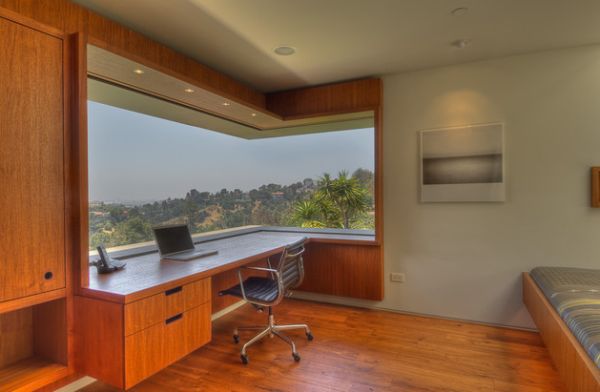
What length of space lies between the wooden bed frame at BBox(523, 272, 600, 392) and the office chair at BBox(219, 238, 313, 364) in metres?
1.66

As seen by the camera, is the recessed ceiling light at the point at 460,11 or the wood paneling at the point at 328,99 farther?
the wood paneling at the point at 328,99

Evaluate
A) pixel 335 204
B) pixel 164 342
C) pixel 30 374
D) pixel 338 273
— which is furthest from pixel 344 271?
pixel 30 374

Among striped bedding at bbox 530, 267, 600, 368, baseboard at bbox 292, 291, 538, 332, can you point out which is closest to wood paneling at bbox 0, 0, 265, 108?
baseboard at bbox 292, 291, 538, 332

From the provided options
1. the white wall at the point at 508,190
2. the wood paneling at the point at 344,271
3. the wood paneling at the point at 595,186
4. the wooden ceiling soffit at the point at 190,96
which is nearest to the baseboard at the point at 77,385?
the wooden ceiling soffit at the point at 190,96

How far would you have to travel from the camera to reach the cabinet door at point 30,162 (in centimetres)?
155

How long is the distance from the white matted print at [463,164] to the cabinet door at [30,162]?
299 cm

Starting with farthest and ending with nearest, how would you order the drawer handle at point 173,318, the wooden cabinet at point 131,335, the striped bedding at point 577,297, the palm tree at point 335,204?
the palm tree at point 335,204 → the drawer handle at point 173,318 → the wooden cabinet at point 131,335 → the striped bedding at point 577,297

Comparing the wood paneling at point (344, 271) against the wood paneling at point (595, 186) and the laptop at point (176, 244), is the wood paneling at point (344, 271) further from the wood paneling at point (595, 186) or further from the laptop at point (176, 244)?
the wood paneling at point (595, 186)

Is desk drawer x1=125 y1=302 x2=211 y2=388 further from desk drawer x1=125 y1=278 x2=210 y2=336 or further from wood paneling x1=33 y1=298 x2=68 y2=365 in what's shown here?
wood paneling x1=33 y1=298 x2=68 y2=365

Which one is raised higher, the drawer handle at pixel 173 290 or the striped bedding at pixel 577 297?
the drawer handle at pixel 173 290

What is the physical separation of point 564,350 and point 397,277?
66.8 inches

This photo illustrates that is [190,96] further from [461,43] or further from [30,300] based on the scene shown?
[461,43]

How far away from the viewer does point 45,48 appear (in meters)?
1.71

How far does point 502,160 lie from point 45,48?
351 cm
